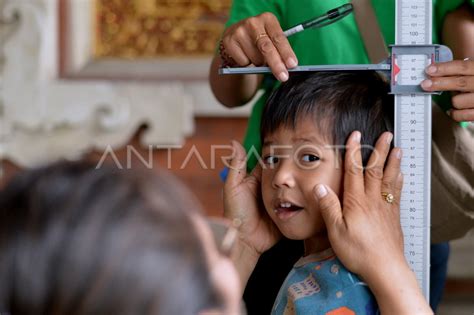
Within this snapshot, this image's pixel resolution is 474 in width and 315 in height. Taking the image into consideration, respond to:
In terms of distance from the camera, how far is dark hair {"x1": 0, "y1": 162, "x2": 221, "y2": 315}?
0.57 metres

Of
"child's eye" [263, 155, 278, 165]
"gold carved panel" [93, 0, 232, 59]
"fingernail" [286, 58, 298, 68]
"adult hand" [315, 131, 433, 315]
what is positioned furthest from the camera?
"gold carved panel" [93, 0, 232, 59]

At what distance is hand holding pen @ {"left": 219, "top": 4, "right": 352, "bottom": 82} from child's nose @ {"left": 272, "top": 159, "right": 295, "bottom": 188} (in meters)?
0.12

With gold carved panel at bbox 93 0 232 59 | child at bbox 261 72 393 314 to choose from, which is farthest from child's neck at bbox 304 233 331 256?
gold carved panel at bbox 93 0 232 59

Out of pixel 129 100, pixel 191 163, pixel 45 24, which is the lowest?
pixel 191 163

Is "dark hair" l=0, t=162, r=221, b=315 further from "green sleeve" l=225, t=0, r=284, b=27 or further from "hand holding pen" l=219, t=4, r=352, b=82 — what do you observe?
"green sleeve" l=225, t=0, r=284, b=27

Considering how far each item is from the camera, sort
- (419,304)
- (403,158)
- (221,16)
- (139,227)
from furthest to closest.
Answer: (221,16)
(403,158)
(419,304)
(139,227)

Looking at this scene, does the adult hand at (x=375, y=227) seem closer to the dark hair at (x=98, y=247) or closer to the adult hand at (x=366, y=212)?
the adult hand at (x=366, y=212)

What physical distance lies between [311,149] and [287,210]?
0.09 m

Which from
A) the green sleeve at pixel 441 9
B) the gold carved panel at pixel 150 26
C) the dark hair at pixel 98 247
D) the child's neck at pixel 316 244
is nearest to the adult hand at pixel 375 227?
the child's neck at pixel 316 244

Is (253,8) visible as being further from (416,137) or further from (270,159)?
(416,137)

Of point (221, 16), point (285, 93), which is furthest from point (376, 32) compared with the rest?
point (221, 16)

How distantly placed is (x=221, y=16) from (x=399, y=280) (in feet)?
6.97

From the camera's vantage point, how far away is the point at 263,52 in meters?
1.07

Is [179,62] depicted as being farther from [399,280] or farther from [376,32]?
[399,280]
